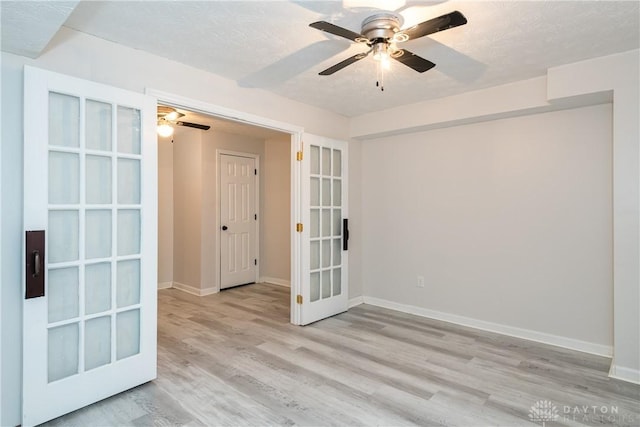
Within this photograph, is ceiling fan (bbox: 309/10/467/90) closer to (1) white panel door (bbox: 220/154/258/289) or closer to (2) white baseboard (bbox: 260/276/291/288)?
(1) white panel door (bbox: 220/154/258/289)

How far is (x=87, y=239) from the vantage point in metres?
2.33

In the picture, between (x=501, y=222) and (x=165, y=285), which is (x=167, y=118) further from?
(x=501, y=222)

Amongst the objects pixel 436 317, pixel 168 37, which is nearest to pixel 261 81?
pixel 168 37

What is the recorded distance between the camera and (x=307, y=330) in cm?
382

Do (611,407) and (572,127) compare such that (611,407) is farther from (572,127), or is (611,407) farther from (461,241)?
(572,127)

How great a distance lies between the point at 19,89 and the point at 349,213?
3.53m

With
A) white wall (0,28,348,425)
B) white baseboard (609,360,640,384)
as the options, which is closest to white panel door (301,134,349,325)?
white wall (0,28,348,425)

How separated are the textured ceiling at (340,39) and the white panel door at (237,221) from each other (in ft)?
8.77

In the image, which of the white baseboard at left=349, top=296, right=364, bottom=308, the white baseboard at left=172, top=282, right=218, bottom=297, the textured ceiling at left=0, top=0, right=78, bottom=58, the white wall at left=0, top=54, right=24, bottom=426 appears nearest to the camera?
the textured ceiling at left=0, top=0, right=78, bottom=58

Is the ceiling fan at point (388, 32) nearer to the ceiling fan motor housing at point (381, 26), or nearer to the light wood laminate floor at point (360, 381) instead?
the ceiling fan motor housing at point (381, 26)

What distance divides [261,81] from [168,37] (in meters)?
1.01

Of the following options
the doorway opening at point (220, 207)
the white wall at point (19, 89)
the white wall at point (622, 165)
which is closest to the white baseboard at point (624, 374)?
the white wall at point (622, 165)

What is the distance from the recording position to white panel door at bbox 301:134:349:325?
13.2 ft

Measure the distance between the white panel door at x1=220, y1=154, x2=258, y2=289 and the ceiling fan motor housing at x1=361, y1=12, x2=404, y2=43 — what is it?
159 inches
